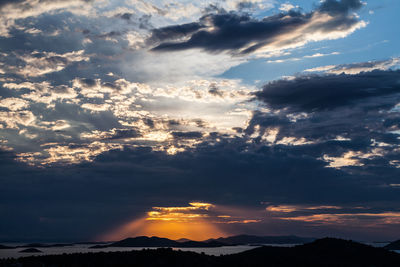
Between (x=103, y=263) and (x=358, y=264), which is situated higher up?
(x=103, y=263)

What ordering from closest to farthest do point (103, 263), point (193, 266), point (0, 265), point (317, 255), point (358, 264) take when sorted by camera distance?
1. point (0, 265)
2. point (193, 266)
3. point (103, 263)
4. point (358, 264)
5. point (317, 255)

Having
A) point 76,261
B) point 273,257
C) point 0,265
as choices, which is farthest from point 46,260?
point 273,257

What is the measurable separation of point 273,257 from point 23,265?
121538mm

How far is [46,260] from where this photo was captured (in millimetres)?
183500

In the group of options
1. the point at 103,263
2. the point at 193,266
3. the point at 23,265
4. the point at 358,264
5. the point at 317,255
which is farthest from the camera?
the point at 317,255

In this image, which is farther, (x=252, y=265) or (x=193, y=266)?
(x=252, y=265)

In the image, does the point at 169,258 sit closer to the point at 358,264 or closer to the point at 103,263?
the point at 103,263

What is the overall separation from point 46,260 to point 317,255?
5587 inches

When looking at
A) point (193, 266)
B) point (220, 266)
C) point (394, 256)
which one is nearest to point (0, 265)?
point (193, 266)

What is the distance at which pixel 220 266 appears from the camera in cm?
16888

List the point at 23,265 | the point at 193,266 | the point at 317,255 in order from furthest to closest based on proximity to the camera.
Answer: the point at 317,255 → the point at 193,266 → the point at 23,265

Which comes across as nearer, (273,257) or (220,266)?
(220,266)

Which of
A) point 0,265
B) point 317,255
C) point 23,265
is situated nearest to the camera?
point 0,265

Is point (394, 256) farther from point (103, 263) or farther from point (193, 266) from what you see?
point (103, 263)
